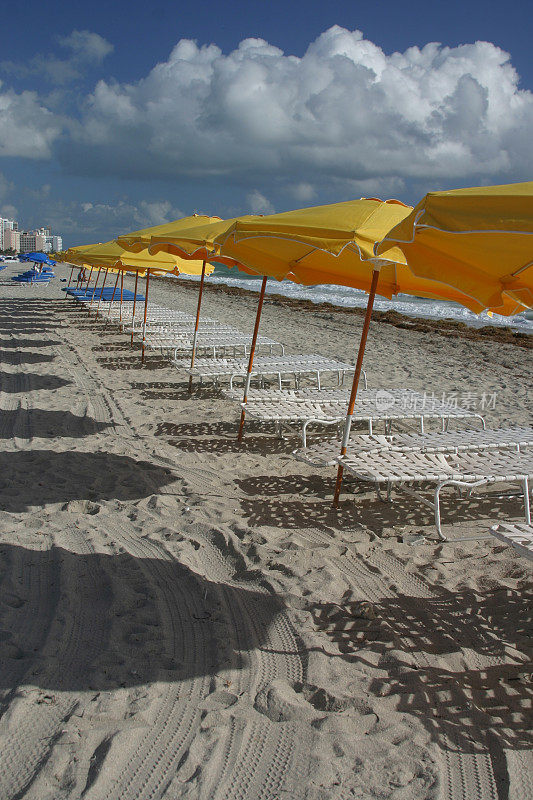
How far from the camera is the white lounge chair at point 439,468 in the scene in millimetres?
3947

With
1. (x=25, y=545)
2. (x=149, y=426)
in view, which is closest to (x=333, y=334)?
(x=149, y=426)

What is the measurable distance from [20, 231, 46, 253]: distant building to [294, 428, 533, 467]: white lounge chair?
441ft

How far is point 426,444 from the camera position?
4.71m

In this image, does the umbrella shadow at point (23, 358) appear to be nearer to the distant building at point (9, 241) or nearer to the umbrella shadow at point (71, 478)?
the umbrella shadow at point (71, 478)

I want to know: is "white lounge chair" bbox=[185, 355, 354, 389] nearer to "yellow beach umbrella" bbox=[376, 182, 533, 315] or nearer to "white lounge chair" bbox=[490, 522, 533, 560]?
"yellow beach umbrella" bbox=[376, 182, 533, 315]

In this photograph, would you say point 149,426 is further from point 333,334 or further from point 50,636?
point 333,334

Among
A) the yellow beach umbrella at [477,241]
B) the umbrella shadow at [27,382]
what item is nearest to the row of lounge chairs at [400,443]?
the yellow beach umbrella at [477,241]

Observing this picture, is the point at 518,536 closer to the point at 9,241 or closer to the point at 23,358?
the point at 23,358

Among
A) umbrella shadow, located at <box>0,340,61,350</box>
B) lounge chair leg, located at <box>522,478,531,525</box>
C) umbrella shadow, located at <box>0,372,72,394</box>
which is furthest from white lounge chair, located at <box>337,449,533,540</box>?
umbrella shadow, located at <box>0,340,61,350</box>

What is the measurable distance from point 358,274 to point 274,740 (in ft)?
13.8

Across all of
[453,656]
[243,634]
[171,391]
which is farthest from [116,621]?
[171,391]

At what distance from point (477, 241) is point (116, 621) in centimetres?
251

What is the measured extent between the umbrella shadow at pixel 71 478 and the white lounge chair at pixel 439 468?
1608mm

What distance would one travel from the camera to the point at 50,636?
2.80 meters
